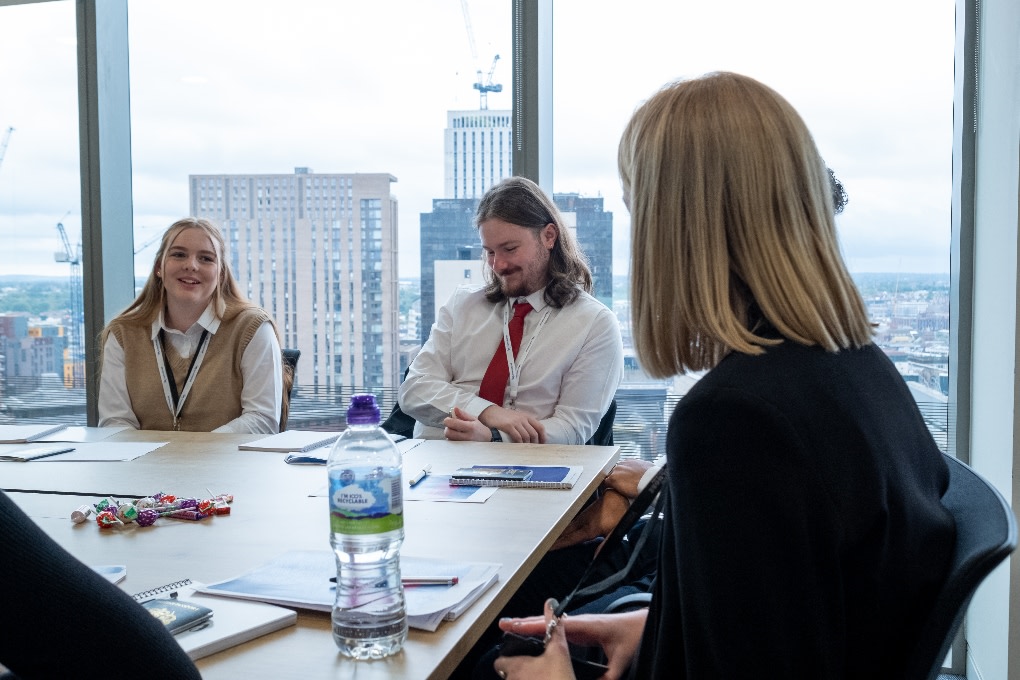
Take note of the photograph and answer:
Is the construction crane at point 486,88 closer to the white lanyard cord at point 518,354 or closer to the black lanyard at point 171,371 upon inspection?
the white lanyard cord at point 518,354

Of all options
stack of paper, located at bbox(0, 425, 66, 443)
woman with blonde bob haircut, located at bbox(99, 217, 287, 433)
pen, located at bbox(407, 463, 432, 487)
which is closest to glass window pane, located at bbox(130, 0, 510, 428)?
woman with blonde bob haircut, located at bbox(99, 217, 287, 433)

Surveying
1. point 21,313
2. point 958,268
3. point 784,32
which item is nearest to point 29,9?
point 21,313

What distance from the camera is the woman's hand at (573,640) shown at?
1.16m

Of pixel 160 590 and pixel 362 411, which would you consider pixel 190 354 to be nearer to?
pixel 160 590

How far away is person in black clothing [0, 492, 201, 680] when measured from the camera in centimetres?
70

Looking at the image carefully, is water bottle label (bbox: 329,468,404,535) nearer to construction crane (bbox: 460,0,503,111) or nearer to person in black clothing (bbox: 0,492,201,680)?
person in black clothing (bbox: 0,492,201,680)

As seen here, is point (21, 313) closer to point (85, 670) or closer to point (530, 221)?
point (530, 221)

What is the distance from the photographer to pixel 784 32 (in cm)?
324

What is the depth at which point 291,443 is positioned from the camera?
8.23ft

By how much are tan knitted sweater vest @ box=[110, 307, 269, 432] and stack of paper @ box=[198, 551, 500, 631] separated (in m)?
1.83

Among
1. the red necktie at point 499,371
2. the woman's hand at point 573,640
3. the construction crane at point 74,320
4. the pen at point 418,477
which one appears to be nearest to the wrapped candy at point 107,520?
the pen at point 418,477

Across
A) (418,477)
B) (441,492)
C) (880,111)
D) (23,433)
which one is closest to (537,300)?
(418,477)

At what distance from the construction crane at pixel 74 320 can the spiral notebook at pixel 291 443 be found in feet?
6.24

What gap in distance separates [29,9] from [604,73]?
2.72 metres
